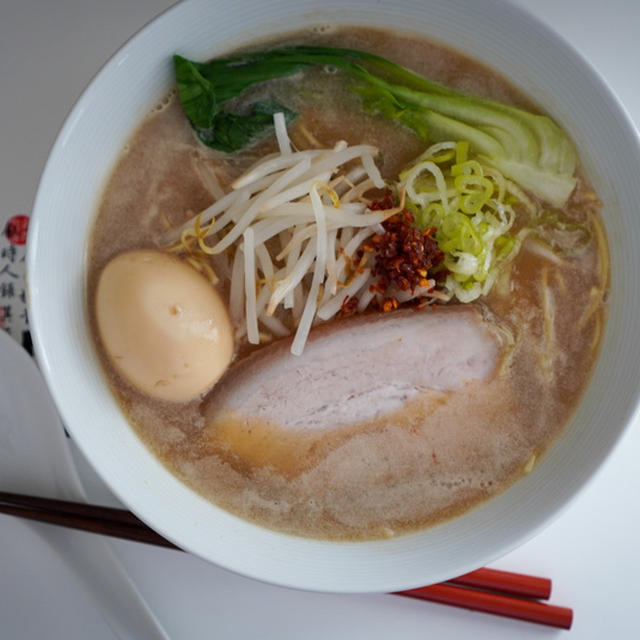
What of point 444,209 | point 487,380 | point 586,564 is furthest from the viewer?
point 586,564

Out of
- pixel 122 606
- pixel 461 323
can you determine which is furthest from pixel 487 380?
pixel 122 606

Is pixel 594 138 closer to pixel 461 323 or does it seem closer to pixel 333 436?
pixel 461 323

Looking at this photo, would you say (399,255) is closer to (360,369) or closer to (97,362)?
(360,369)

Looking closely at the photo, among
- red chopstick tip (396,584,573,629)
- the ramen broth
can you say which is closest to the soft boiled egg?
the ramen broth

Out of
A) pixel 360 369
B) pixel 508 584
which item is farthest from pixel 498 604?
pixel 360 369

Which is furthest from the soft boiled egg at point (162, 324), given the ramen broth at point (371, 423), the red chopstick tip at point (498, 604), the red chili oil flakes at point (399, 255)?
the red chopstick tip at point (498, 604)

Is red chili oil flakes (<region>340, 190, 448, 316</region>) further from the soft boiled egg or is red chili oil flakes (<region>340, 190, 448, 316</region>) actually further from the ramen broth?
the soft boiled egg
